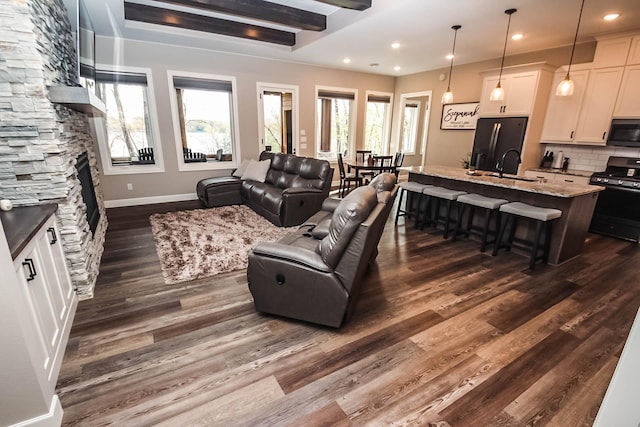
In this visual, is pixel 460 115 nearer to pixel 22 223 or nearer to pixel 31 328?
pixel 22 223

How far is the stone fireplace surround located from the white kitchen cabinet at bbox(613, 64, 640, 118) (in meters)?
6.53

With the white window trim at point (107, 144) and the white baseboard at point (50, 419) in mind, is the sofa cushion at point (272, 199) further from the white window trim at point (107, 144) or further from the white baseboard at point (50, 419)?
the white baseboard at point (50, 419)

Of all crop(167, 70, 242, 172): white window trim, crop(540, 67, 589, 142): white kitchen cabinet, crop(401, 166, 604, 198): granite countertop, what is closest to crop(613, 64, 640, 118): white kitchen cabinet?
crop(540, 67, 589, 142): white kitchen cabinet

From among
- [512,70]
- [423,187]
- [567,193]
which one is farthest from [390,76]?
[567,193]

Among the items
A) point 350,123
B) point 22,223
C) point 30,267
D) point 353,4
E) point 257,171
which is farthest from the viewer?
point 350,123

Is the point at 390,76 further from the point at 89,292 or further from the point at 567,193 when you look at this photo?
the point at 89,292

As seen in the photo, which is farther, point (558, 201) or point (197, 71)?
point (197, 71)

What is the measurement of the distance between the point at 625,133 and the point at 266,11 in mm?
5289

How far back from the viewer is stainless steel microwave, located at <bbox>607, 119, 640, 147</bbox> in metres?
4.05

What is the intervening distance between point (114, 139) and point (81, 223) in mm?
3383

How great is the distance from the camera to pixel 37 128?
207cm

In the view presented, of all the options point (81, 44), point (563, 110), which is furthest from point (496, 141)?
point (81, 44)

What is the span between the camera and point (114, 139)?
5.23 meters

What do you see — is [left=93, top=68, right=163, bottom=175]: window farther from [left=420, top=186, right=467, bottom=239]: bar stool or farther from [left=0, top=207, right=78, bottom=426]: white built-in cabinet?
[left=420, top=186, right=467, bottom=239]: bar stool
